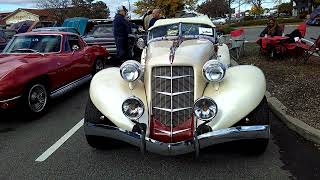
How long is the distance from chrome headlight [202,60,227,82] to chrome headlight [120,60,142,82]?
0.81 metres

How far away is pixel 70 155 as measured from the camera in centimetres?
518

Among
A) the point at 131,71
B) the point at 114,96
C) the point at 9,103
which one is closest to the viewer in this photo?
the point at 114,96

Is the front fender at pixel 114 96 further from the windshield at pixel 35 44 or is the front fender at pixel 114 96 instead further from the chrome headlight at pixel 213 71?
the windshield at pixel 35 44

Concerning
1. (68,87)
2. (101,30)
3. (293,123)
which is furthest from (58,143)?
(101,30)

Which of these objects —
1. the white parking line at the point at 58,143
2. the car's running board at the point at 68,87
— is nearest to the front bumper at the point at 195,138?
the white parking line at the point at 58,143

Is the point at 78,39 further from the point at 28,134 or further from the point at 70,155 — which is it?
the point at 70,155

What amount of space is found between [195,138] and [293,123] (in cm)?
227

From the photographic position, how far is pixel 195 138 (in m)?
4.21

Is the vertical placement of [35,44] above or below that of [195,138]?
above

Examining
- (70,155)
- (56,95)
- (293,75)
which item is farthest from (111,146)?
(293,75)

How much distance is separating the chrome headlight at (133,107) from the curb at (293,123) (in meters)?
2.39

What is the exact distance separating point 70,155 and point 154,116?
52.6 inches

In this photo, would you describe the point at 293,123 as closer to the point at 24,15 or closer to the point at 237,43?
the point at 237,43

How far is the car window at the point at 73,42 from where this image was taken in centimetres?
890
